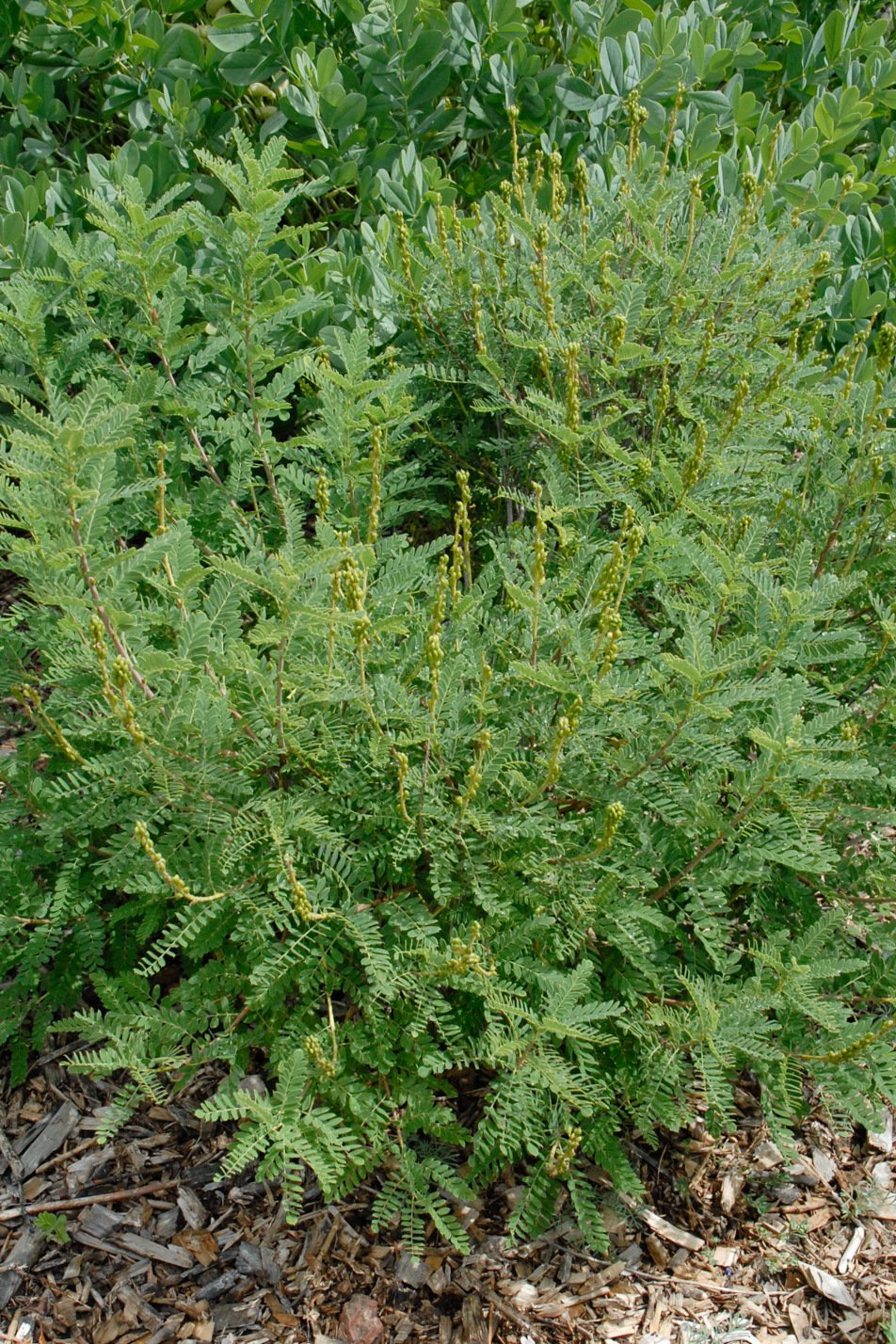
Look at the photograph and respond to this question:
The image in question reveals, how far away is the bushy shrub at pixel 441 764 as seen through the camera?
196 centimetres

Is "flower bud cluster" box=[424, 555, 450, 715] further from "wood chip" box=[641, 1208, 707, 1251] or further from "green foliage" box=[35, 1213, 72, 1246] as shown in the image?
"green foliage" box=[35, 1213, 72, 1246]

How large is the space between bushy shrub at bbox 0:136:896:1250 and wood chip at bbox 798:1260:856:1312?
0.37 meters

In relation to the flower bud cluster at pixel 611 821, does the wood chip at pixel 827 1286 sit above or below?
below

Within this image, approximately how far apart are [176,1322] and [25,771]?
1110 millimetres

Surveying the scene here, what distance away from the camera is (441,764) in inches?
84.0

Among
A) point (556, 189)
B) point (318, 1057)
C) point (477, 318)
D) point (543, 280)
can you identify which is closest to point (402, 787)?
point (318, 1057)

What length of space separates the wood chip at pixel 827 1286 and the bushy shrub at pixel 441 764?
0.37 meters

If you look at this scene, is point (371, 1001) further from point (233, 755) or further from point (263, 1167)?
point (233, 755)

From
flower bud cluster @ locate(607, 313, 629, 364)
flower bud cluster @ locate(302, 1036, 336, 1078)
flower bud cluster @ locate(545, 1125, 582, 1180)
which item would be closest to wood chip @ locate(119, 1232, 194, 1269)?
flower bud cluster @ locate(302, 1036, 336, 1078)

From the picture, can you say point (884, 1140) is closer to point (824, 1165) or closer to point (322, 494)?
point (824, 1165)

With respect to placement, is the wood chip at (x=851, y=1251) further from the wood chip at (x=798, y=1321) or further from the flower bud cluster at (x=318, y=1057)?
the flower bud cluster at (x=318, y=1057)

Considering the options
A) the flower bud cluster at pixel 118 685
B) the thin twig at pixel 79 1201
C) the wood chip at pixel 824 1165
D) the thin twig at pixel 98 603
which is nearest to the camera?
the flower bud cluster at pixel 118 685

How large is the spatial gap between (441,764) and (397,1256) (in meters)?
1.00

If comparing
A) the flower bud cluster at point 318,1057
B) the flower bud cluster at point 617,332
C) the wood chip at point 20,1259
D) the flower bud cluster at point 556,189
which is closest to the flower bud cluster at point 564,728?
the flower bud cluster at point 318,1057
